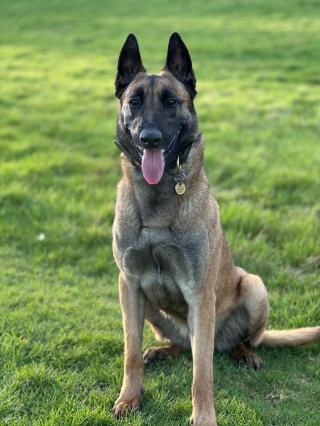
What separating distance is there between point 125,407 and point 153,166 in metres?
1.52

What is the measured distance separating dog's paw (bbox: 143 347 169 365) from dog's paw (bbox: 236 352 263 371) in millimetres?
563

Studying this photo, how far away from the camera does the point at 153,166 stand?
302cm

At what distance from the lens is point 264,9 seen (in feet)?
69.4

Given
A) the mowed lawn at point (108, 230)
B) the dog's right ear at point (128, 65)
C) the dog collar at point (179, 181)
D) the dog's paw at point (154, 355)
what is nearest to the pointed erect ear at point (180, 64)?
the dog's right ear at point (128, 65)

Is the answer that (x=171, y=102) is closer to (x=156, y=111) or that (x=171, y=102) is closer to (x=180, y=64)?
(x=156, y=111)

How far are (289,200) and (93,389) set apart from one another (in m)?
3.55

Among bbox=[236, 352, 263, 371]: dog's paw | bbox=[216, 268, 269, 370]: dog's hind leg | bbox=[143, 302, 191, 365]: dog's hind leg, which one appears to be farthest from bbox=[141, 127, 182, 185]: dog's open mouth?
bbox=[236, 352, 263, 371]: dog's paw

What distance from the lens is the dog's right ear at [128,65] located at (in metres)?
3.39

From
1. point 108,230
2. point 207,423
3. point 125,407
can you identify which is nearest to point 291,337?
point 207,423

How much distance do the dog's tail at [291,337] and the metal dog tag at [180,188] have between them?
1.45 meters

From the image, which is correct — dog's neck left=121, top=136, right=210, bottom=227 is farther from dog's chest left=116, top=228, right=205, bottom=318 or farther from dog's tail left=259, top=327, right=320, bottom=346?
dog's tail left=259, top=327, right=320, bottom=346

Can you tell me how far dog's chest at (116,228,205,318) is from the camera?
10.1 ft

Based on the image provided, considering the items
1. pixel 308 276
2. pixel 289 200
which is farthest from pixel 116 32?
pixel 308 276

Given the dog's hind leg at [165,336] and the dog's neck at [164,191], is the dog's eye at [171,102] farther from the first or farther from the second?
the dog's hind leg at [165,336]
